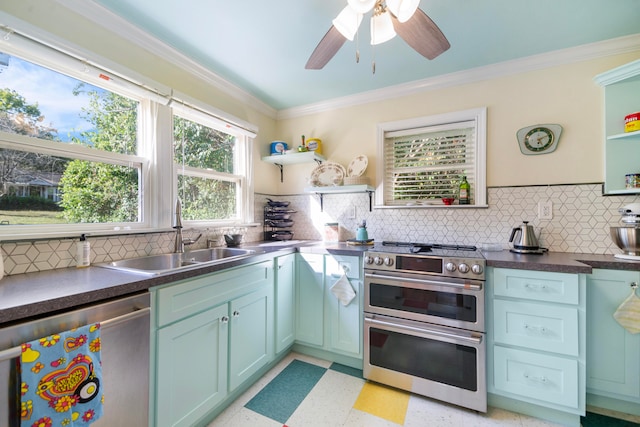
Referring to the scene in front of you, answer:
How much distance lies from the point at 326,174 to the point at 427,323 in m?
1.72

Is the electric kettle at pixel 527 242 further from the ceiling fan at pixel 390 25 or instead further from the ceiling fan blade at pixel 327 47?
the ceiling fan blade at pixel 327 47

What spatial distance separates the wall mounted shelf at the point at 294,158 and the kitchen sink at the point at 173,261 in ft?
3.85

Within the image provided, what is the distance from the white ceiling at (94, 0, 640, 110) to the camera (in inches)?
60.7

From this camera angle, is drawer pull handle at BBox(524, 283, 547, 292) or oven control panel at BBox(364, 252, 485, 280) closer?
drawer pull handle at BBox(524, 283, 547, 292)

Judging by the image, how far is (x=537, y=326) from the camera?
1.58 meters

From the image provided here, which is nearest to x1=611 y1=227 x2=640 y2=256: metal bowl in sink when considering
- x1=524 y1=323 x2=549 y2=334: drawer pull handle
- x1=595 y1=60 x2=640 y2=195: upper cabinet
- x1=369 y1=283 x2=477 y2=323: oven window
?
x1=595 y1=60 x2=640 y2=195: upper cabinet

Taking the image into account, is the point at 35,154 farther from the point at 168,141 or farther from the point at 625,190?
the point at 625,190

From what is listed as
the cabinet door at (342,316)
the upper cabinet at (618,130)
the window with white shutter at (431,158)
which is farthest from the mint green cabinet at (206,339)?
the upper cabinet at (618,130)

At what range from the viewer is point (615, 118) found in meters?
1.88

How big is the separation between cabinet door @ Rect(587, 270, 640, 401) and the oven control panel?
0.68 metres

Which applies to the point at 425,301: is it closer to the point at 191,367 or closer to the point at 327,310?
the point at 327,310

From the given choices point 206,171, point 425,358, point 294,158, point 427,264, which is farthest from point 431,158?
point 206,171

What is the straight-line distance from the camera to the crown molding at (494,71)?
1889 mm

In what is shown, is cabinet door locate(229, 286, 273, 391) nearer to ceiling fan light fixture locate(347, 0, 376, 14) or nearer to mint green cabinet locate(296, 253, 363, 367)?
mint green cabinet locate(296, 253, 363, 367)
